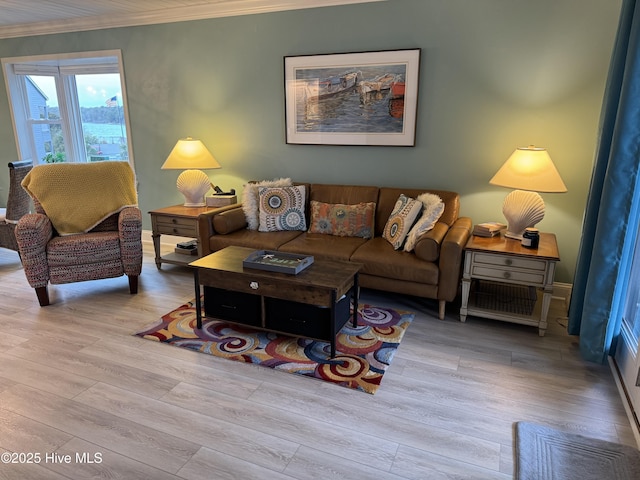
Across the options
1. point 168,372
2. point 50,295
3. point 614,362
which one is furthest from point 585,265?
point 50,295

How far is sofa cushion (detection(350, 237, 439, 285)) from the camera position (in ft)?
9.71

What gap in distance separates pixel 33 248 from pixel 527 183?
3.56 m

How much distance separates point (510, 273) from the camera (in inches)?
111

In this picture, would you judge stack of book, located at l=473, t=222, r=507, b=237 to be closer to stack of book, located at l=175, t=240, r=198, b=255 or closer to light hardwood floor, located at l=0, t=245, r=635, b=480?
light hardwood floor, located at l=0, t=245, r=635, b=480

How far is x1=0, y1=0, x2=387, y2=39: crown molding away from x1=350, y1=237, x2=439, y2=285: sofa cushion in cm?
207

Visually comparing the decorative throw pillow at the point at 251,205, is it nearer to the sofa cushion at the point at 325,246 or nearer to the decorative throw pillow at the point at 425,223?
the sofa cushion at the point at 325,246

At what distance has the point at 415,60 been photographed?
345 centimetres

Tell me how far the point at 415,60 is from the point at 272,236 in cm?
185

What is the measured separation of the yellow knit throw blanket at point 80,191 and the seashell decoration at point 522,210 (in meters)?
3.03

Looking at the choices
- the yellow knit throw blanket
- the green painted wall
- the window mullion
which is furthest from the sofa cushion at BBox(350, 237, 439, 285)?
the window mullion

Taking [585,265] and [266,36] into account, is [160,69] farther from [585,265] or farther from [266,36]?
[585,265]

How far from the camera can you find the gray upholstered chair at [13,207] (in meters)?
4.00

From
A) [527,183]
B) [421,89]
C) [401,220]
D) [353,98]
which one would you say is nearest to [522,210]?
[527,183]

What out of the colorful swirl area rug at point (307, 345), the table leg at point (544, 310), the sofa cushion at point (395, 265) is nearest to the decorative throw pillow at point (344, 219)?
the sofa cushion at point (395, 265)
